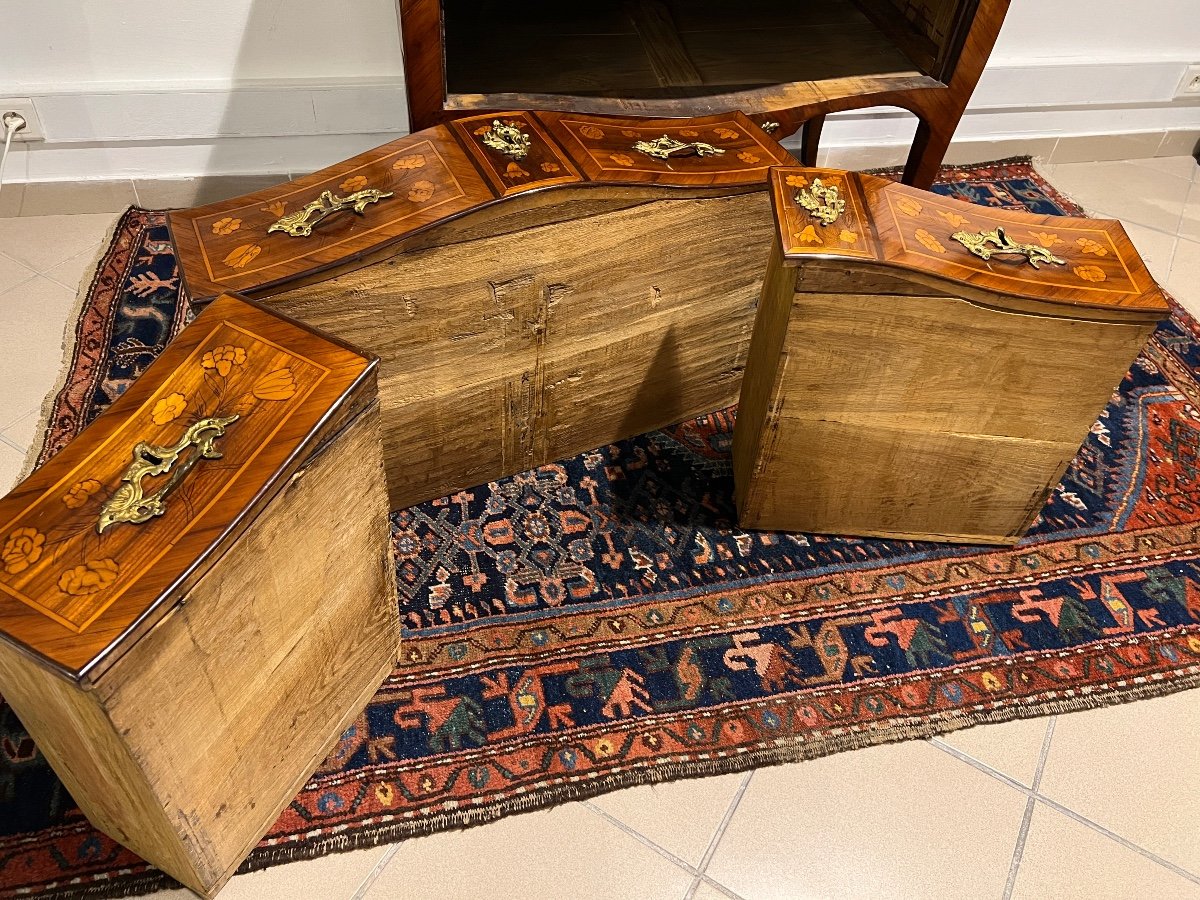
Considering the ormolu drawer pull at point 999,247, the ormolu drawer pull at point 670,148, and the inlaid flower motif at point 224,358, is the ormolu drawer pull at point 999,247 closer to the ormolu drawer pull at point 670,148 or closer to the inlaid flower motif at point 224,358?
the ormolu drawer pull at point 670,148

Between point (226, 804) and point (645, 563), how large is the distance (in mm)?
771

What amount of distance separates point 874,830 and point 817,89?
1.33 meters

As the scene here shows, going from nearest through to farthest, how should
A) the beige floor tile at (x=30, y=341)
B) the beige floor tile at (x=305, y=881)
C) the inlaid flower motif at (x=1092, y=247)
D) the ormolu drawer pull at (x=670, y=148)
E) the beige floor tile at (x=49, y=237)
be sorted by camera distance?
1. the beige floor tile at (x=305, y=881)
2. the inlaid flower motif at (x=1092, y=247)
3. the ormolu drawer pull at (x=670, y=148)
4. the beige floor tile at (x=30, y=341)
5. the beige floor tile at (x=49, y=237)

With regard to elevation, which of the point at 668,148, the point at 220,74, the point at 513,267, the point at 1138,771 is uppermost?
the point at 668,148

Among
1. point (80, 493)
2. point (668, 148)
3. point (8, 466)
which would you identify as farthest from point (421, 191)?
point (8, 466)

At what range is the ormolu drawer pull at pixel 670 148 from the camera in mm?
1615

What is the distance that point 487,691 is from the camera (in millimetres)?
1504

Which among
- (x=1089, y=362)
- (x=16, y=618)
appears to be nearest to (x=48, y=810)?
(x=16, y=618)

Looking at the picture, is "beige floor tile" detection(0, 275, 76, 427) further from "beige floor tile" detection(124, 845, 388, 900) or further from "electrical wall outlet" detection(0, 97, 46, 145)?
"beige floor tile" detection(124, 845, 388, 900)

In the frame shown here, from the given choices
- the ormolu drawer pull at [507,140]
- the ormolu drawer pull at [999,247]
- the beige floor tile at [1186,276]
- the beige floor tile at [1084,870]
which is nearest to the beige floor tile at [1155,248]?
the beige floor tile at [1186,276]

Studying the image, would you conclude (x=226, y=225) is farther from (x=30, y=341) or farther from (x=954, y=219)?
(x=954, y=219)

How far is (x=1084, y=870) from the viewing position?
1.37 m

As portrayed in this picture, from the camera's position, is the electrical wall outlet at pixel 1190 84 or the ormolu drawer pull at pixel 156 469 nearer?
the ormolu drawer pull at pixel 156 469

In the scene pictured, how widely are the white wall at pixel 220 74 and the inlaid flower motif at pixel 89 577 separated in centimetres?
159
